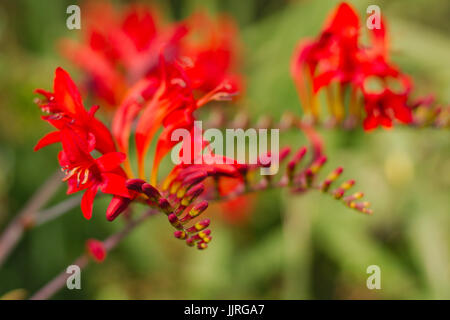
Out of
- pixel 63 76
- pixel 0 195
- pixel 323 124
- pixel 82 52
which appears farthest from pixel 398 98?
pixel 0 195

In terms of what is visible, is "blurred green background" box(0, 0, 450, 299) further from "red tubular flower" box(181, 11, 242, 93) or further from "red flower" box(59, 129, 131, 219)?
"red flower" box(59, 129, 131, 219)

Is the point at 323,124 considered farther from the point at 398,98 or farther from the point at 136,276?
the point at 136,276

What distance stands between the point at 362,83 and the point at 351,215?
753 millimetres

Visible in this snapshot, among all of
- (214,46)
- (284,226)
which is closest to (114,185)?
(284,226)

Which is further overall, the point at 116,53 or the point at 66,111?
the point at 116,53

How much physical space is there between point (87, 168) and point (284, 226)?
92cm

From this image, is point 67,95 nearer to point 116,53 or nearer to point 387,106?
point 387,106

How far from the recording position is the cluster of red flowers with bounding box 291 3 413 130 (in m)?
0.89

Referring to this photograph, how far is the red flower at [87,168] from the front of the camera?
0.71 m

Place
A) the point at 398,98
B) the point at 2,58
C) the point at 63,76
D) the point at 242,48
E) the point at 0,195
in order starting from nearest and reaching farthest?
the point at 63,76 → the point at 398,98 → the point at 0,195 → the point at 2,58 → the point at 242,48

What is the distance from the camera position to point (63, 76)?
0.74 m

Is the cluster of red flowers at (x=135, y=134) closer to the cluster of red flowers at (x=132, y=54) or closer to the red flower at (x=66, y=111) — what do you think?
the red flower at (x=66, y=111)

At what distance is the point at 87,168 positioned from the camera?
28.2 inches

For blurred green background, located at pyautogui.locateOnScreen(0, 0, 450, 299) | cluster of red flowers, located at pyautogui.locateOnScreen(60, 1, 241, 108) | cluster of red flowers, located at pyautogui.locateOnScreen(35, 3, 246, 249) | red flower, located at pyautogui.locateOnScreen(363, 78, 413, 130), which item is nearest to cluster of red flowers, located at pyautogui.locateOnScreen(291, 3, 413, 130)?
red flower, located at pyautogui.locateOnScreen(363, 78, 413, 130)
